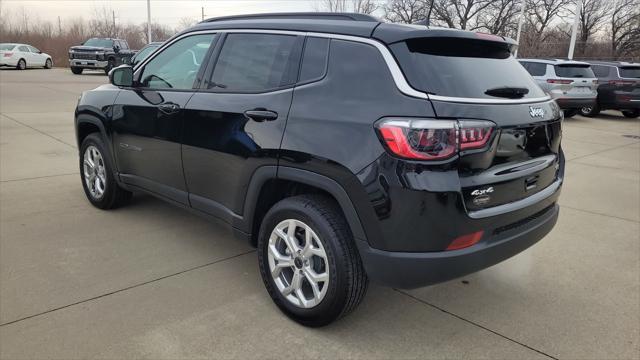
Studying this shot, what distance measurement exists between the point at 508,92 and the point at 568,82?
13152mm

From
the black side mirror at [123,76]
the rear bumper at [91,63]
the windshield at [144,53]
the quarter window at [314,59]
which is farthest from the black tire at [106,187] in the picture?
the rear bumper at [91,63]

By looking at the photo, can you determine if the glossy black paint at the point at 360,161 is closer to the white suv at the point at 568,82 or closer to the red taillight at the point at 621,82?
the white suv at the point at 568,82

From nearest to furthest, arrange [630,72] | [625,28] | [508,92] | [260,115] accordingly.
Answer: [508,92] < [260,115] < [630,72] < [625,28]

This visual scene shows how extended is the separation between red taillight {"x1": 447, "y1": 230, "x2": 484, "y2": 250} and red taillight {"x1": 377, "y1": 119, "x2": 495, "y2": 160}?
426mm

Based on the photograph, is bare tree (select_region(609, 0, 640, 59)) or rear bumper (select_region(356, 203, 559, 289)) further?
bare tree (select_region(609, 0, 640, 59))

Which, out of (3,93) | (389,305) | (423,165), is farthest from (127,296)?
(3,93)

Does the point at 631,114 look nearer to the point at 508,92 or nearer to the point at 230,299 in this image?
the point at 508,92

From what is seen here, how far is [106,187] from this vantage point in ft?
14.8

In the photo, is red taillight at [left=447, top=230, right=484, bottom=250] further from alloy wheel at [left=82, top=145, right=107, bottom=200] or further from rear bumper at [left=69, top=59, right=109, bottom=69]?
rear bumper at [left=69, top=59, right=109, bottom=69]

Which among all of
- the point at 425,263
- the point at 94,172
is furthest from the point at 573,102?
the point at 425,263

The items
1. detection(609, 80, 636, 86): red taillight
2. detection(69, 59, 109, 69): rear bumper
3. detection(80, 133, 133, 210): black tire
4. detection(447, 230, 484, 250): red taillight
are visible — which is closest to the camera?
detection(447, 230, 484, 250): red taillight

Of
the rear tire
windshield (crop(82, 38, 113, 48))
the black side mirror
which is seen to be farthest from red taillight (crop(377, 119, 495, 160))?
windshield (crop(82, 38, 113, 48))

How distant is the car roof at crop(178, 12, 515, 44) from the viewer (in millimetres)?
2570

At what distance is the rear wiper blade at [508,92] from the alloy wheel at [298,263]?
4.11 feet
